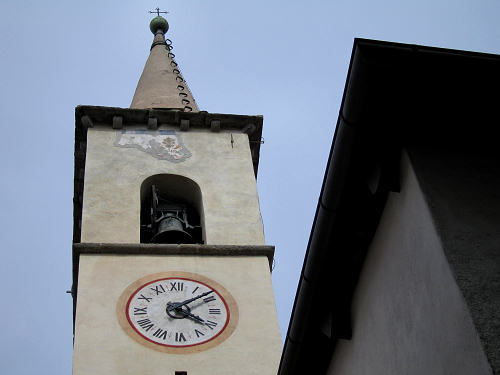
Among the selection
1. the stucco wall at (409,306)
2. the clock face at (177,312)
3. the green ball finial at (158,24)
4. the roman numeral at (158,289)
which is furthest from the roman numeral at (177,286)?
the green ball finial at (158,24)

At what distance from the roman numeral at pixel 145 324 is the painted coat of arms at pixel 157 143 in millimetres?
3915

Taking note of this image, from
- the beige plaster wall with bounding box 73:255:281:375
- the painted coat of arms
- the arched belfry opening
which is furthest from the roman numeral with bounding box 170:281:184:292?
the painted coat of arms

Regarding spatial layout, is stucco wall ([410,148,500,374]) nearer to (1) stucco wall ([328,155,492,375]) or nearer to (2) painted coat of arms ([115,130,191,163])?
(1) stucco wall ([328,155,492,375])

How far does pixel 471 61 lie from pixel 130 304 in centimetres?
742

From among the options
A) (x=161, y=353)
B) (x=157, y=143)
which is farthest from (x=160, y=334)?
(x=157, y=143)

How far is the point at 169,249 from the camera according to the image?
12383 mm

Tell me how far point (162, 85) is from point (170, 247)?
6.47 meters

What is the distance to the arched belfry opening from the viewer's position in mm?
13203

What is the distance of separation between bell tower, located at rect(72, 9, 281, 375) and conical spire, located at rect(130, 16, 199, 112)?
156 mm

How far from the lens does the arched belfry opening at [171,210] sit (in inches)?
520

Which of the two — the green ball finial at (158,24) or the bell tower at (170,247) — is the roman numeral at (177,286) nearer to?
the bell tower at (170,247)

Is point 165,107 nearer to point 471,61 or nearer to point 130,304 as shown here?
point 130,304

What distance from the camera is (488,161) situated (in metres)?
5.02

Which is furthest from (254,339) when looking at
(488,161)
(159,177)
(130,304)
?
(488,161)
